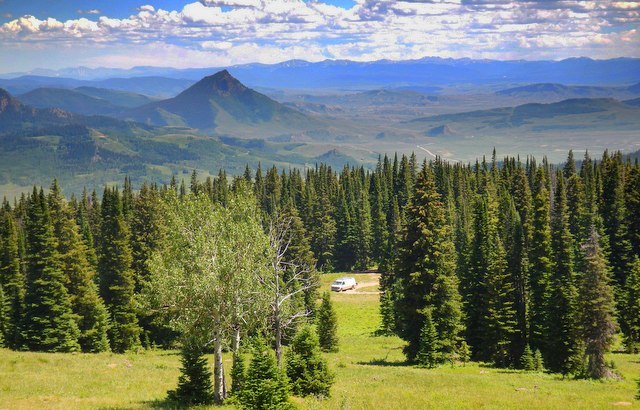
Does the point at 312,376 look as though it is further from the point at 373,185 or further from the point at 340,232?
the point at 373,185

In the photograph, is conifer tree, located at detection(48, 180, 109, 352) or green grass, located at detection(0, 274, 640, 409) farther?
conifer tree, located at detection(48, 180, 109, 352)

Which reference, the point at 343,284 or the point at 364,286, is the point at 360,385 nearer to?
the point at 343,284

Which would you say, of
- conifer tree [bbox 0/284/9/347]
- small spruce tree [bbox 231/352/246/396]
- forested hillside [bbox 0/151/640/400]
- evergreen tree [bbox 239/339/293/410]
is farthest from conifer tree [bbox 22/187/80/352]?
evergreen tree [bbox 239/339/293/410]

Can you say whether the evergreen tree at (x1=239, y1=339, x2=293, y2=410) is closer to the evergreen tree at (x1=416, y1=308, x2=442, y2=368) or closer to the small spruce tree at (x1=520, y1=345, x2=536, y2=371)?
the evergreen tree at (x1=416, y1=308, x2=442, y2=368)

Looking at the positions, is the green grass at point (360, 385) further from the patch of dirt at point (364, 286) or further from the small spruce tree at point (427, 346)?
the patch of dirt at point (364, 286)

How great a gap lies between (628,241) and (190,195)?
219ft

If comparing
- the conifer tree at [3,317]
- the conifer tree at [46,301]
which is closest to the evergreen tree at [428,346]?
the conifer tree at [46,301]

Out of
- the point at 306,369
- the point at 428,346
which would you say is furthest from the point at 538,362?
the point at 306,369

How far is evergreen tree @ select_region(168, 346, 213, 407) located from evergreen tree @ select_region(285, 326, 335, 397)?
4.76 metres

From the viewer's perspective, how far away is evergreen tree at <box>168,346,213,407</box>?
111 ft

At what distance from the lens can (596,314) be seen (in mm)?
48750

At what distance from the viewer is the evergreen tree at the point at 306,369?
117ft

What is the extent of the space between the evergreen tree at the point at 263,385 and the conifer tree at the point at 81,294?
36.2 m

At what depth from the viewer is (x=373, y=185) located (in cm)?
15650
